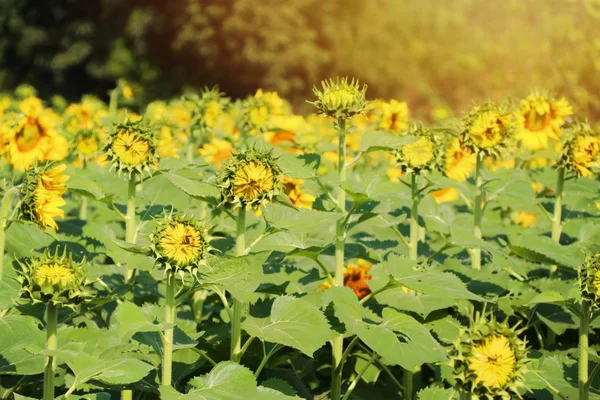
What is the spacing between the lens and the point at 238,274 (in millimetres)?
1928

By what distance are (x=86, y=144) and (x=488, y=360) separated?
7.20 feet

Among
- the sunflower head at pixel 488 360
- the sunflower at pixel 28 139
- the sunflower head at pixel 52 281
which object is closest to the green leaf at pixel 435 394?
the sunflower head at pixel 488 360

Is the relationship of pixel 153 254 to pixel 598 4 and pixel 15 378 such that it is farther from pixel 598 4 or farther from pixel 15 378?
pixel 598 4

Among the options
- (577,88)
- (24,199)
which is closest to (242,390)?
(24,199)

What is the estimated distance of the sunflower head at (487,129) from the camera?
2609 mm

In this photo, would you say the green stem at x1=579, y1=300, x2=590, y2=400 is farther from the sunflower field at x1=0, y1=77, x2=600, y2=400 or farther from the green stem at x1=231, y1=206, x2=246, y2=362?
the green stem at x1=231, y1=206, x2=246, y2=362

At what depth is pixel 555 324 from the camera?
255 centimetres

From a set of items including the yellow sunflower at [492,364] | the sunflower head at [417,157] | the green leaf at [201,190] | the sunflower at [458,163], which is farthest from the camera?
the sunflower at [458,163]

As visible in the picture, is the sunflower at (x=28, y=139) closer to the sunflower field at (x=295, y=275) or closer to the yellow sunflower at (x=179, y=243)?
the sunflower field at (x=295, y=275)

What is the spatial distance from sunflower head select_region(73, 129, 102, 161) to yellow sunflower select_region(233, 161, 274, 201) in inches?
61.9

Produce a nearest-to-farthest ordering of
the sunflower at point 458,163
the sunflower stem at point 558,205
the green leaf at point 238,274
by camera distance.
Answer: the green leaf at point 238,274 < the sunflower stem at point 558,205 < the sunflower at point 458,163

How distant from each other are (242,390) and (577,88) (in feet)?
24.2

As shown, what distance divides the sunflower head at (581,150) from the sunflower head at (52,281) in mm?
1648


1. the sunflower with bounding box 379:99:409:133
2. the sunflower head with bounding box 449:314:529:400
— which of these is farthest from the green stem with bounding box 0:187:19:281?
the sunflower with bounding box 379:99:409:133
